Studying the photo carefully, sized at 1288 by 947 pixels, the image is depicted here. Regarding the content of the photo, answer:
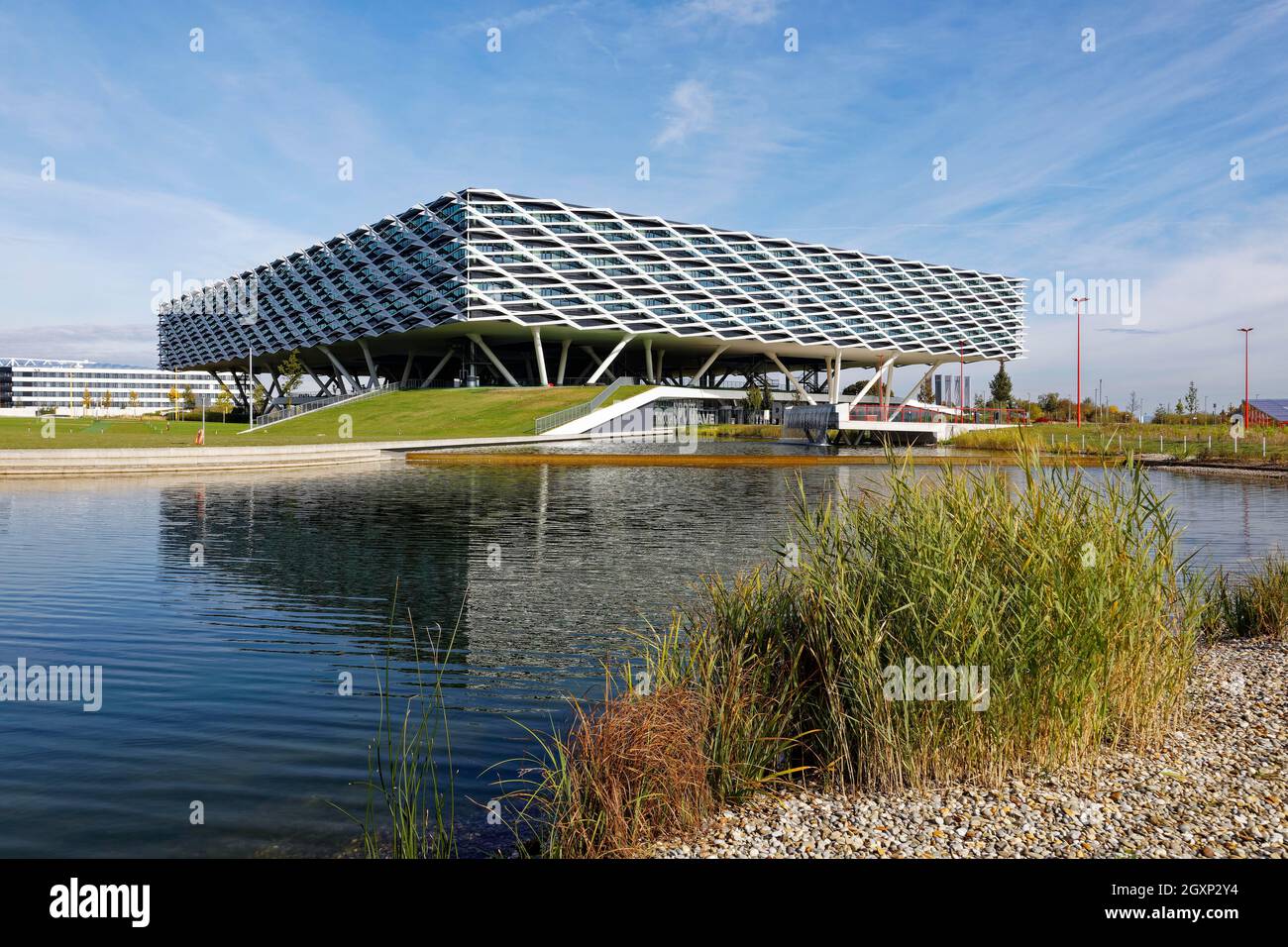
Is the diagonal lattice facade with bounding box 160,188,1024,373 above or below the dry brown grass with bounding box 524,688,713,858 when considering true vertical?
above

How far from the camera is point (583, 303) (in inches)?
3433

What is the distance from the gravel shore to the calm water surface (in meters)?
1.64

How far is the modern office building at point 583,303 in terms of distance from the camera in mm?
84875

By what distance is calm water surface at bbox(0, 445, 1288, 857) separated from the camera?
5.27 m

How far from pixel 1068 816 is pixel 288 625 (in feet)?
26.3

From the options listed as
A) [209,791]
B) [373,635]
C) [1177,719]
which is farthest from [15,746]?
[1177,719]

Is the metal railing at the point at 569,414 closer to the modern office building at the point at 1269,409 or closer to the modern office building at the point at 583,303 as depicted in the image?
the modern office building at the point at 583,303

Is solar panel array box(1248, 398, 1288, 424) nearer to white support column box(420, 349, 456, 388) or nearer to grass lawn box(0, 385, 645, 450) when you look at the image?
grass lawn box(0, 385, 645, 450)

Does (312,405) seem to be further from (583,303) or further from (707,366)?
(707,366)

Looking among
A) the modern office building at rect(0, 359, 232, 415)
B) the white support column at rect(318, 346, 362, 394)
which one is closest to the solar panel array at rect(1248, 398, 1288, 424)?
the white support column at rect(318, 346, 362, 394)

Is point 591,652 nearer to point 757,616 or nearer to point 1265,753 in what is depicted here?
point 757,616

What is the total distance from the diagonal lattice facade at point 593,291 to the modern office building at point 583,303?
192mm

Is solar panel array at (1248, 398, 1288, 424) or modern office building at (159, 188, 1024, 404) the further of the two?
modern office building at (159, 188, 1024, 404)

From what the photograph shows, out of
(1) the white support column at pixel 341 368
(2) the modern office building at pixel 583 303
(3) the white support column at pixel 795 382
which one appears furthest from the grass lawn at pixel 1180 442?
(1) the white support column at pixel 341 368
